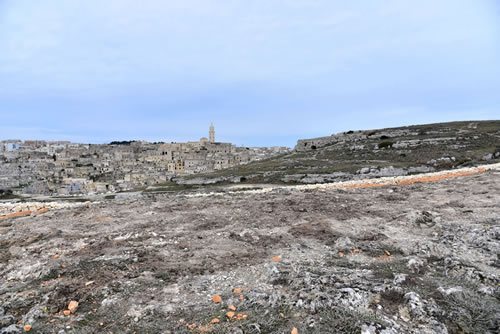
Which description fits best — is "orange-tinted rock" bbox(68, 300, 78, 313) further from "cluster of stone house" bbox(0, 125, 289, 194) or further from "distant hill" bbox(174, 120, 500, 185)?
"cluster of stone house" bbox(0, 125, 289, 194)

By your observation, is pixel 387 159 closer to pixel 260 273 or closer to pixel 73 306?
pixel 260 273

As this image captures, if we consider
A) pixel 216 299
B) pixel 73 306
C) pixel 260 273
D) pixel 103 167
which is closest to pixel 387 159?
pixel 260 273

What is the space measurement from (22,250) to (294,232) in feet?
25.7

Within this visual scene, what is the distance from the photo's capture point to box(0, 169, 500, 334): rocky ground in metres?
4.41

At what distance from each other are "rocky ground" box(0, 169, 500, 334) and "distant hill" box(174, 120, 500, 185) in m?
28.7

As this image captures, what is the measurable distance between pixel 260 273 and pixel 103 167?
12480 cm

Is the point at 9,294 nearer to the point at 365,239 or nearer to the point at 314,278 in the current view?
the point at 314,278

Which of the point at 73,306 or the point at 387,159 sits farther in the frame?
the point at 387,159

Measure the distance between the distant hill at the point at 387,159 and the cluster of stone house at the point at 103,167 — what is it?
131ft

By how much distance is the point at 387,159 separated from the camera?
48906 millimetres

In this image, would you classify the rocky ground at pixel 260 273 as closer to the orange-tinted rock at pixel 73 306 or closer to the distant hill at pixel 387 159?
the orange-tinted rock at pixel 73 306

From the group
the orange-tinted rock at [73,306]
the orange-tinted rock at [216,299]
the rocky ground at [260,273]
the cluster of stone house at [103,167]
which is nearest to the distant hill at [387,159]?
the rocky ground at [260,273]

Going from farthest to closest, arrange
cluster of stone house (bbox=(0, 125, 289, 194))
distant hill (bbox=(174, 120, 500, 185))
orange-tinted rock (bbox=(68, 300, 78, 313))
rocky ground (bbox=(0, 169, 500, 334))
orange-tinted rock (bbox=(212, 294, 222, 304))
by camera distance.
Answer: cluster of stone house (bbox=(0, 125, 289, 194)), distant hill (bbox=(174, 120, 500, 185)), orange-tinted rock (bbox=(212, 294, 222, 304)), orange-tinted rock (bbox=(68, 300, 78, 313)), rocky ground (bbox=(0, 169, 500, 334))

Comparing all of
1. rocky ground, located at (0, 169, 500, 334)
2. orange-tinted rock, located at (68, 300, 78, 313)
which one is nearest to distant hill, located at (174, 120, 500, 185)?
rocky ground, located at (0, 169, 500, 334)
